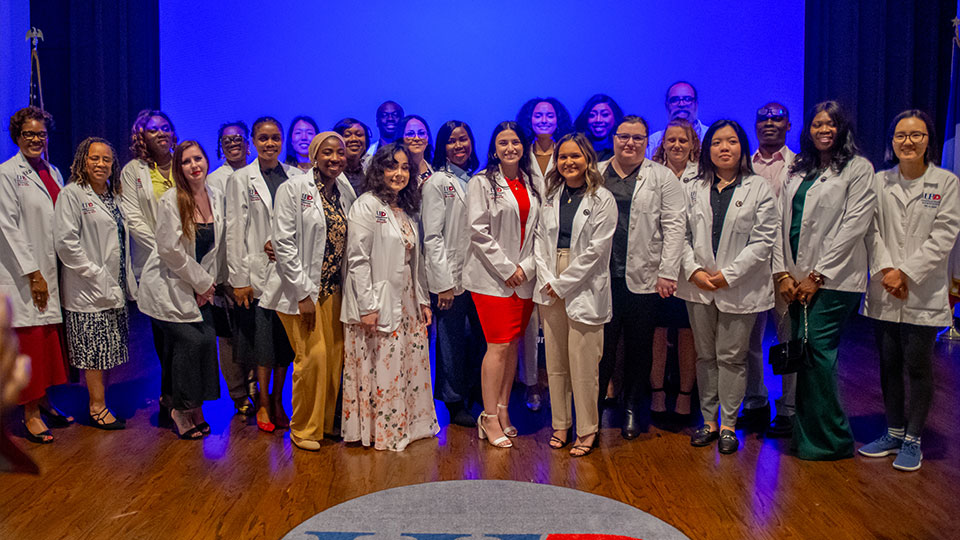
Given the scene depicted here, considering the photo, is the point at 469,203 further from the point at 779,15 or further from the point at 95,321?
the point at 779,15

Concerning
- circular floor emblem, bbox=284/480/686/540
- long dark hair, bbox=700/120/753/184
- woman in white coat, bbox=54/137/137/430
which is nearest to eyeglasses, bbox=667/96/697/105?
long dark hair, bbox=700/120/753/184

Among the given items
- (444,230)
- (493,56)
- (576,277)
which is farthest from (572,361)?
(493,56)

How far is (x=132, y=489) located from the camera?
3.15m

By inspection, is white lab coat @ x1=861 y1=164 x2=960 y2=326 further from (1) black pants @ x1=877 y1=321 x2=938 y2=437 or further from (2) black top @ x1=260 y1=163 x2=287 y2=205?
(2) black top @ x1=260 y1=163 x2=287 y2=205

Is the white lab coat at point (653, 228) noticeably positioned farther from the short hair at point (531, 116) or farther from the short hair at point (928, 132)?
the short hair at point (928, 132)

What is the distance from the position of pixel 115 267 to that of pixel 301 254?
3.56 ft

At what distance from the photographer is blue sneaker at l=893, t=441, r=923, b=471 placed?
11.0 ft

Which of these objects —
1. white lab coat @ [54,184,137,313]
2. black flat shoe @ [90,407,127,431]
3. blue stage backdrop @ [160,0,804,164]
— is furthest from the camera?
blue stage backdrop @ [160,0,804,164]

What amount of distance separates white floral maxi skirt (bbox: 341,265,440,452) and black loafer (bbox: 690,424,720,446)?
1355 mm

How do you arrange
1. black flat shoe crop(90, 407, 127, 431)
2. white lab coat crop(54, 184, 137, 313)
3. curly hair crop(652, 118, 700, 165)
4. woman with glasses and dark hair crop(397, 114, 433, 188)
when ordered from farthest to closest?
1. woman with glasses and dark hair crop(397, 114, 433, 188)
2. curly hair crop(652, 118, 700, 165)
3. black flat shoe crop(90, 407, 127, 431)
4. white lab coat crop(54, 184, 137, 313)

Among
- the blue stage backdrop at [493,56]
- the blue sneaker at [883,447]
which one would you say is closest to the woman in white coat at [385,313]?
the blue sneaker at [883,447]

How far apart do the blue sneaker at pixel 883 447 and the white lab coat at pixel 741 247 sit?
808mm

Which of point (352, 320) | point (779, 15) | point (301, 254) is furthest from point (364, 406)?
point (779, 15)

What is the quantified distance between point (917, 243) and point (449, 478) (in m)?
2.31
